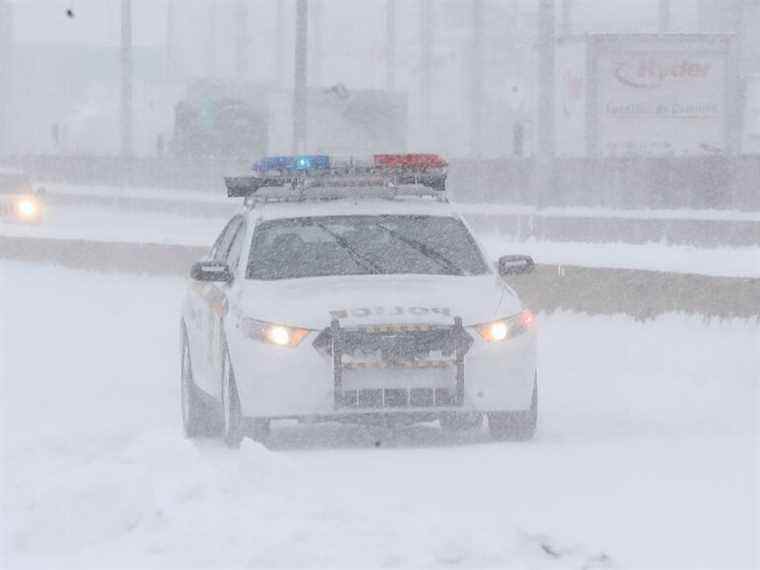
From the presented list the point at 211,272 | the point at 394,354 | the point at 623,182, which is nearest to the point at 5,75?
the point at 623,182

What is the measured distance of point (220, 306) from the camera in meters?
12.3

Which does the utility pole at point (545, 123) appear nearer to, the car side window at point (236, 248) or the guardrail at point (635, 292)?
the guardrail at point (635, 292)

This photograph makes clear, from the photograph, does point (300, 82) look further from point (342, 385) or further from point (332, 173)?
point (342, 385)

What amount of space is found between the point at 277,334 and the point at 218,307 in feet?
3.32

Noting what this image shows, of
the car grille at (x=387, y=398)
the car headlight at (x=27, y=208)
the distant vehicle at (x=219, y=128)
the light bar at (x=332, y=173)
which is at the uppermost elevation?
the light bar at (x=332, y=173)

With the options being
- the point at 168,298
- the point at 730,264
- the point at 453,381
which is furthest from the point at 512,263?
the point at 168,298

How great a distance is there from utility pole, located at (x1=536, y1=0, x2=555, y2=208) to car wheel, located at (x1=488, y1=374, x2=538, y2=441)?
26914 millimetres

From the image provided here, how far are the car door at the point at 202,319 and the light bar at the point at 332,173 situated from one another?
0.38 meters

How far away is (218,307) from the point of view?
40.5 feet

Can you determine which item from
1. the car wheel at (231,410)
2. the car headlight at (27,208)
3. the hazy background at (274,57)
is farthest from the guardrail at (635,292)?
the hazy background at (274,57)

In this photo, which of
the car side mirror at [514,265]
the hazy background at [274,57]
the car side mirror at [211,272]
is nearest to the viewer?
the car side mirror at [211,272]

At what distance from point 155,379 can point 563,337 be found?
15.0 ft

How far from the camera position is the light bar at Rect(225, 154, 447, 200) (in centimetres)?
1302

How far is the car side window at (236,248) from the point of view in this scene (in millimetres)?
12652
